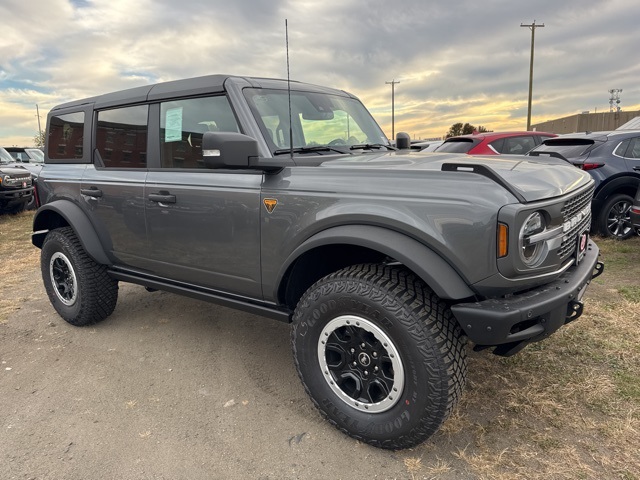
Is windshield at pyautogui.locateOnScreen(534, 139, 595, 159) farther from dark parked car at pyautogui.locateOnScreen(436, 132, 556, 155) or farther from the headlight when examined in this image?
the headlight

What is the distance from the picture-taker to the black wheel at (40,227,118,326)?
3977 millimetres

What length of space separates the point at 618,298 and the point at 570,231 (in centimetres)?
257

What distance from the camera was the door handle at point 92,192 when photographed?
373 cm

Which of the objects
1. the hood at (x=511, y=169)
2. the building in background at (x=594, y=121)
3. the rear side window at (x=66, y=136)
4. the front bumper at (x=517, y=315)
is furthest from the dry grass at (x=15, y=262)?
the building in background at (x=594, y=121)

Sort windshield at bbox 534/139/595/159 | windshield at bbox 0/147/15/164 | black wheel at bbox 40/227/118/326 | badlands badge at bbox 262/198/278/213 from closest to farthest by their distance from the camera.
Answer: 1. badlands badge at bbox 262/198/278/213
2. black wheel at bbox 40/227/118/326
3. windshield at bbox 534/139/595/159
4. windshield at bbox 0/147/15/164

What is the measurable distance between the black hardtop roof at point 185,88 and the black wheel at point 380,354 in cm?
151

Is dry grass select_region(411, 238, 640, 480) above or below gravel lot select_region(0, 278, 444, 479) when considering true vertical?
above

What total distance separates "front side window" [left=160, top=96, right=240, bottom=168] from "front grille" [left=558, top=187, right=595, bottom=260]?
1.94 metres

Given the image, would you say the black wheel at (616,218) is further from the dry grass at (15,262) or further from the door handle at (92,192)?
the dry grass at (15,262)

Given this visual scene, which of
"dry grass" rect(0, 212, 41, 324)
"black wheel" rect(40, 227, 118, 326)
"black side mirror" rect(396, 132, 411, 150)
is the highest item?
"black side mirror" rect(396, 132, 411, 150)

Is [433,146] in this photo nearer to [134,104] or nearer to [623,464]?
[134,104]

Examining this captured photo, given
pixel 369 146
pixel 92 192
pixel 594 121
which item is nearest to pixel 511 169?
pixel 369 146

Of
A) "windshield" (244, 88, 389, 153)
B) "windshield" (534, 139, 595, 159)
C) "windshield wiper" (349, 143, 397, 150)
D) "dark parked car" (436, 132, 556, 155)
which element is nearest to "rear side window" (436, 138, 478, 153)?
"dark parked car" (436, 132, 556, 155)

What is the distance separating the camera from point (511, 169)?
7.62ft
